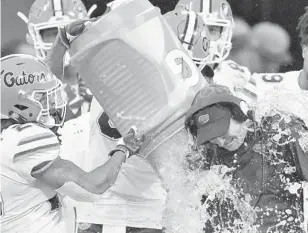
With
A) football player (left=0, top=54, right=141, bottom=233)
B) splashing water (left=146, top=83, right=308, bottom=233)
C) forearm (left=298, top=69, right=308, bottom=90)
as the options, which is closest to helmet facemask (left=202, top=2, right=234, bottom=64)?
forearm (left=298, top=69, right=308, bottom=90)

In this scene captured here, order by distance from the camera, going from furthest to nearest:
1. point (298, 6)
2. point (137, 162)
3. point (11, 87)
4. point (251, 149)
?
1. point (298, 6)
2. point (137, 162)
3. point (11, 87)
4. point (251, 149)

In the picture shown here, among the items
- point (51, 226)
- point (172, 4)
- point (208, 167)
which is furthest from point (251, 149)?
point (172, 4)

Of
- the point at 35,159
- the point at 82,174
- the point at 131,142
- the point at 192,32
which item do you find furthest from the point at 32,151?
the point at 192,32

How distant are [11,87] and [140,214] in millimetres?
576

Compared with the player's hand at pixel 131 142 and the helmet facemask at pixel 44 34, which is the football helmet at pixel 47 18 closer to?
the helmet facemask at pixel 44 34

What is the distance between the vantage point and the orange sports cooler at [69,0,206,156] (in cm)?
156

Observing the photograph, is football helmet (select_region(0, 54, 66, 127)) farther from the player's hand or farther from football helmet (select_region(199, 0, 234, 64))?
football helmet (select_region(199, 0, 234, 64))

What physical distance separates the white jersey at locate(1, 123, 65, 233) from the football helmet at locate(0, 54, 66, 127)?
59 millimetres

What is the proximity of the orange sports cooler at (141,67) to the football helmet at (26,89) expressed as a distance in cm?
11

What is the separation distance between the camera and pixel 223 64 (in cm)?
220

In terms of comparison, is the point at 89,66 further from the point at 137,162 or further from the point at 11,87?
the point at 137,162

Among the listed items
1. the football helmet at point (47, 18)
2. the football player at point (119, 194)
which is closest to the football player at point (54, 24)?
the football helmet at point (47, 18)

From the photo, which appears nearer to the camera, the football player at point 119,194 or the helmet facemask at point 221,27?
the football player at point 119,194

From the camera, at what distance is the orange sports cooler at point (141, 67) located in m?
1.56
